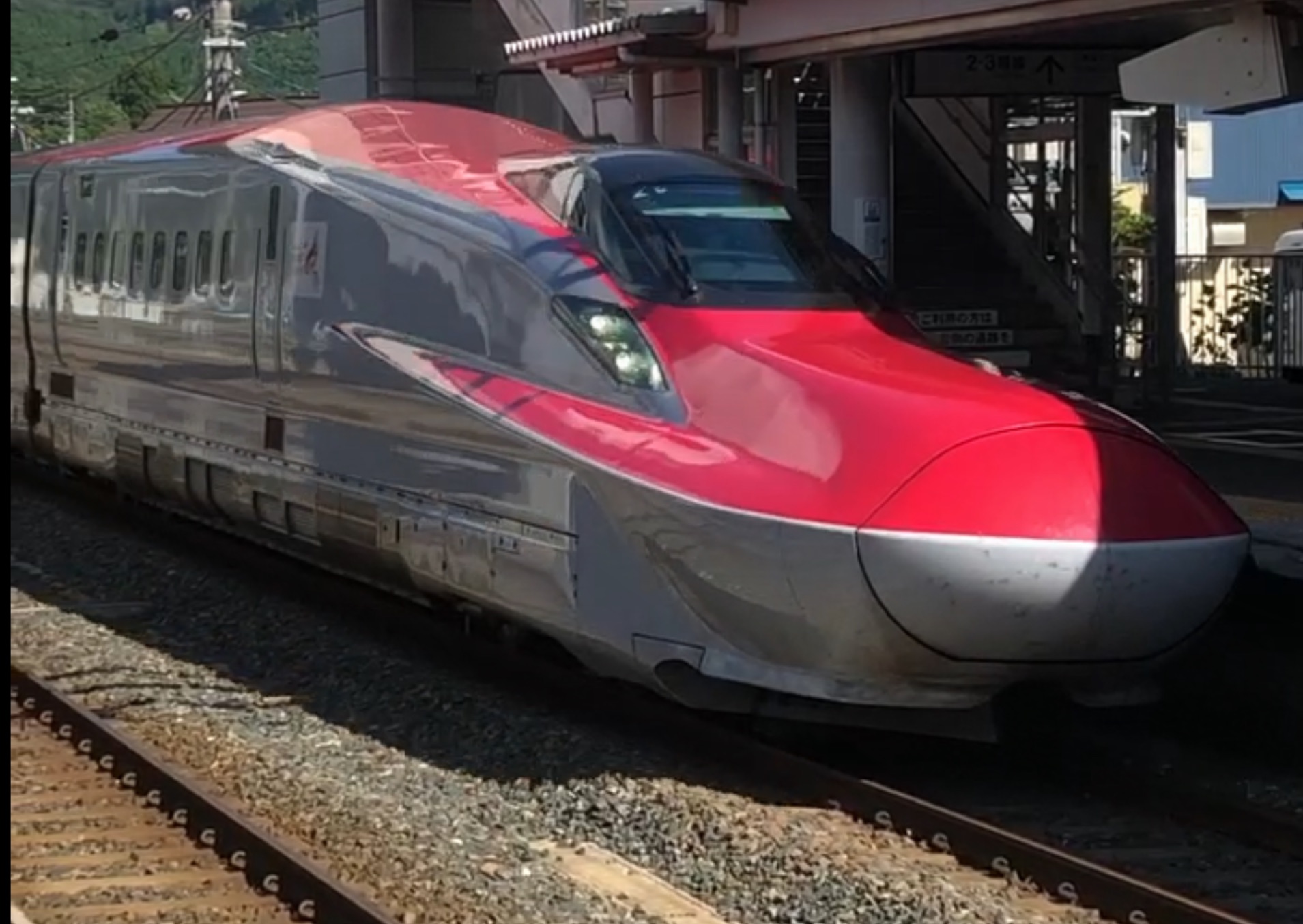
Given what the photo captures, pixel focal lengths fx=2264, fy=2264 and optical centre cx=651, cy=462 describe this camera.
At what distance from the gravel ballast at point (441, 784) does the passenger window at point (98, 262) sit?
249 centimetres

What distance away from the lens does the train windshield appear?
8023mm

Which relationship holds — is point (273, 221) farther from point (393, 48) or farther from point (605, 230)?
point (393, 48)

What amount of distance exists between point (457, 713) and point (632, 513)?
1.71 metres

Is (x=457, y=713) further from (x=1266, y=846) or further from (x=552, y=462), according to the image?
(x=1266, y=846)

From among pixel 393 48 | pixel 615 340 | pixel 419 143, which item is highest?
pixel 393 48

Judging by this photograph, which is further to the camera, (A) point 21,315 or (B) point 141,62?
(B) point 141,62

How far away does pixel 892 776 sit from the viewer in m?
7.59

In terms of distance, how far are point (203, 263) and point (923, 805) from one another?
551cm

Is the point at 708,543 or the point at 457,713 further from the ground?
the point at 708,543

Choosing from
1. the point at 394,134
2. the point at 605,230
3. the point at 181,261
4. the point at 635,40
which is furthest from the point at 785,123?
the point at 605,230

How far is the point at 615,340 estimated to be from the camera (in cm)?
759

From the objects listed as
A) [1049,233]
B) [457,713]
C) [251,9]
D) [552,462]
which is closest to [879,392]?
[552,462]

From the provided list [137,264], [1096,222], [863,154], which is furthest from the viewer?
[1096,222]

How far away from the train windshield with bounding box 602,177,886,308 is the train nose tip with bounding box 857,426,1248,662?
145 centimetres
